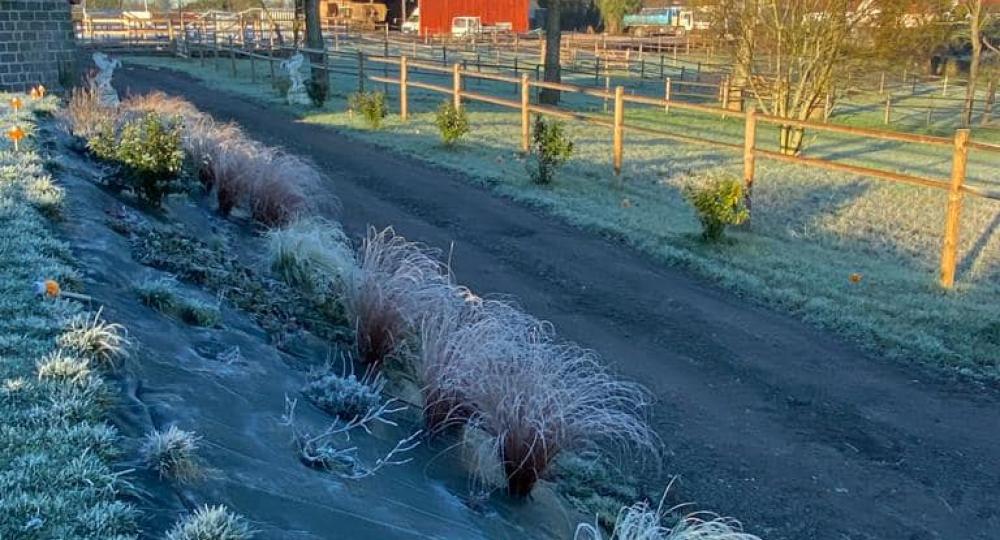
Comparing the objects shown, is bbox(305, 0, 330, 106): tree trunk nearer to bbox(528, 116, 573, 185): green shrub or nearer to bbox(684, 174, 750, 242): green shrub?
bbox(528, 116, 573, 185): green shrub

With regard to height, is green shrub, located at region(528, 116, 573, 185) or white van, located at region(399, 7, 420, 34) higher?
white van, located at region(399, 7, 420, 34)

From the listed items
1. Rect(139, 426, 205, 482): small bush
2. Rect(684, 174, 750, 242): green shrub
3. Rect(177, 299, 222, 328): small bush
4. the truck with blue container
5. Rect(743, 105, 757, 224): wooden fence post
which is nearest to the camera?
Rect(139, 426, 205, 482): small bush

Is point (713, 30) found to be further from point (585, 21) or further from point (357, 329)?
point (585, 21)

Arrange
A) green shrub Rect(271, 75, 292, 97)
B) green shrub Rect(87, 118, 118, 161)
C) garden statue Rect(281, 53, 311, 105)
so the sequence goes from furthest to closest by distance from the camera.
Result: green shrub Rect(271, 75, 292, 97), garden statue Rect(281, 53, 311, 105), green shrub Rect(87, 118, 118, 161)

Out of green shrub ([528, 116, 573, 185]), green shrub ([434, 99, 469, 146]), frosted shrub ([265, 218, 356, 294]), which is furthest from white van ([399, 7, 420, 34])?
frosted shrub ([265, 218, 356, 294])

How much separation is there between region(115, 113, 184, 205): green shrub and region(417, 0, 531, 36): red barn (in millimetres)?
50074

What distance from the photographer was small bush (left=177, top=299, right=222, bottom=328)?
4.90m

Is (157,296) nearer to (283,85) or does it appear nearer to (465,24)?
(283,85)

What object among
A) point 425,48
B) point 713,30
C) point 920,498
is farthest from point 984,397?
point 425,48

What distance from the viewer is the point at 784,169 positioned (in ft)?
54.4

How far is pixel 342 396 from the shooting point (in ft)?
14.3

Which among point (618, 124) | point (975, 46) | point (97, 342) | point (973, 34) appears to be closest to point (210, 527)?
point (97, 342)

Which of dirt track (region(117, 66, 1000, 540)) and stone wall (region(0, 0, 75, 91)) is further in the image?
stone wall (region(0, 0, 75, 91))

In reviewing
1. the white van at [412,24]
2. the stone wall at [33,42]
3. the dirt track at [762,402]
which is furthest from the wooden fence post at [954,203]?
the white van at [412,24]
